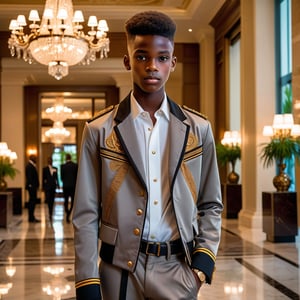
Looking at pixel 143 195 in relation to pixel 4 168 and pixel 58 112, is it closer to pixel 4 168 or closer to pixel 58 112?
pixel 4 168

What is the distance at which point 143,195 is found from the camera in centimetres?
163

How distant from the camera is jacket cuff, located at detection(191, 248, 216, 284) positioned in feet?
5.45

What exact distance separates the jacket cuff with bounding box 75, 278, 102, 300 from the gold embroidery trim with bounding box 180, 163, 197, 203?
389 millimetres

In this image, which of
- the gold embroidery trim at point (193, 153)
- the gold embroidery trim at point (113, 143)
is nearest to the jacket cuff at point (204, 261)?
the gold embroidery trim at point (193, 153)

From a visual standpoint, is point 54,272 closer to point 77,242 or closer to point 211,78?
point 77,242

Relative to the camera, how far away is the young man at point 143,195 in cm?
162

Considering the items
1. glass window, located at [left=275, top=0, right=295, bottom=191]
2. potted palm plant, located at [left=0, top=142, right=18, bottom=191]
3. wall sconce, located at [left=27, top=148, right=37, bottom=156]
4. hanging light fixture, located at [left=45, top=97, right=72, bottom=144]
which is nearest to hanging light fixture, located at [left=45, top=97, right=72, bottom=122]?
hanging light fixture, located at [left=45, top=97, right=72, bottom=144]

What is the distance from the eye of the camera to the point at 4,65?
1736cm

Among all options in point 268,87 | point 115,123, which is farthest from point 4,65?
point 115,123

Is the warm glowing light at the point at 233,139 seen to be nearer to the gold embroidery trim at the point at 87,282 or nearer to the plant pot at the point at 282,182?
the plant pot at the point at 282,182

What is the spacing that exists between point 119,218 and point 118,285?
19 centimetres

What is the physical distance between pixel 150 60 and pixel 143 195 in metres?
0.39

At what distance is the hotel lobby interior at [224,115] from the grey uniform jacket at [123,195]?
3309mm

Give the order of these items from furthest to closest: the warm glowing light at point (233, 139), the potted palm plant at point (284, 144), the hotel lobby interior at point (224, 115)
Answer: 1. the warm glowing light at point (233, 139)
2. the potted palm plant at point (284, 144)
3. the hotel lobby interior at point (224, 115)
